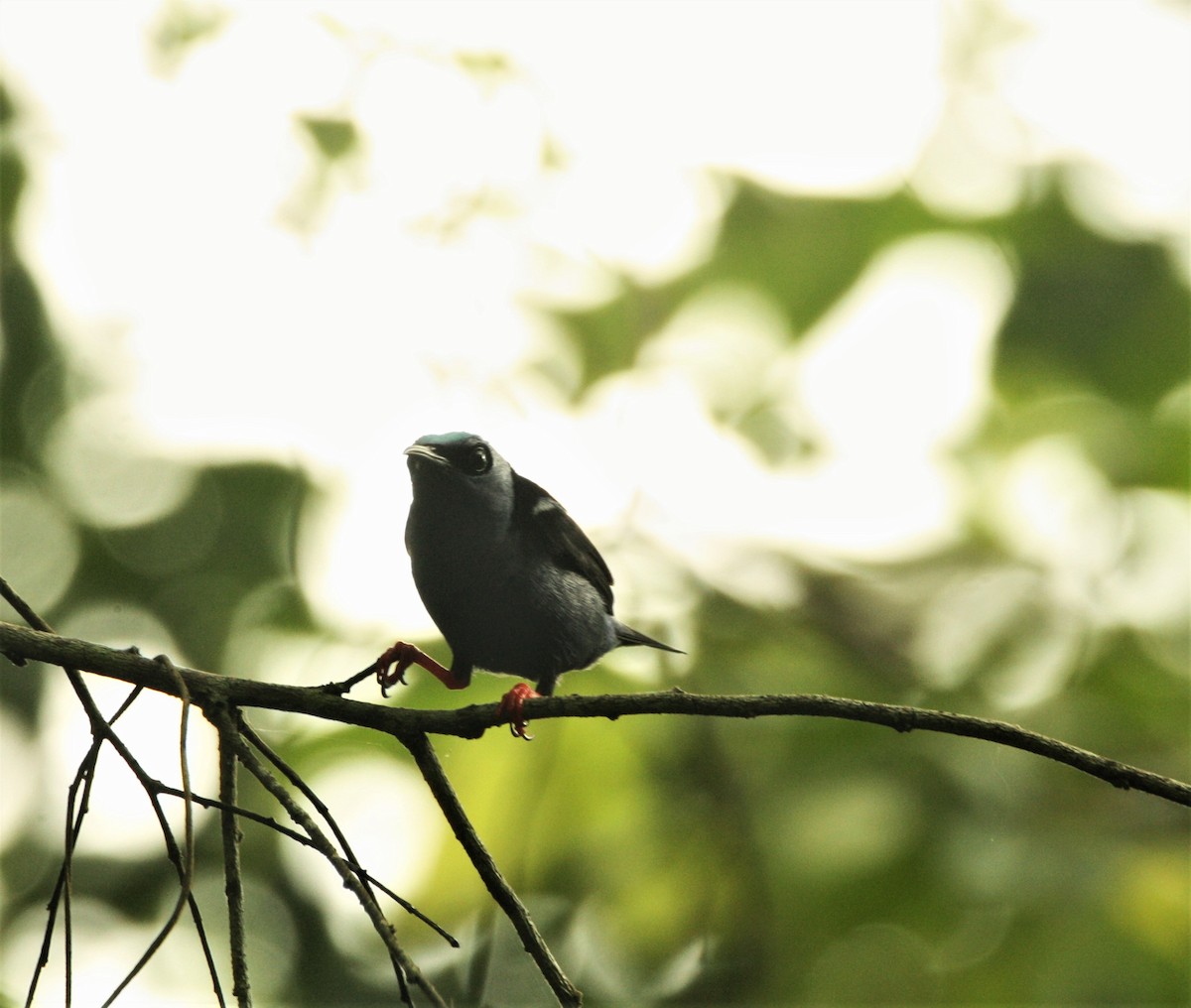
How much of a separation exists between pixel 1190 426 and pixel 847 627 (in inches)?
72.0

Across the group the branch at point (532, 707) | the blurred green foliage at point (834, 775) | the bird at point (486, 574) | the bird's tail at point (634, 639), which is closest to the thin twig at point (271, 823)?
the branch at point (532, 707)

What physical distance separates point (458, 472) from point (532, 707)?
149 cm

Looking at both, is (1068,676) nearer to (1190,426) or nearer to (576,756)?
(1190,426)

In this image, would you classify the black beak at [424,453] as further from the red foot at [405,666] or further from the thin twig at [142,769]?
the thin twig at [142,769]

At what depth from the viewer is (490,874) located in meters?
2.51

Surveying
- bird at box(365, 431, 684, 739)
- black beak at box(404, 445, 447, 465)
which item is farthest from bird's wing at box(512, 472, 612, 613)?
black beak at box(404, 445, 447, 465)

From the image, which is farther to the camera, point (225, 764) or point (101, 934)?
point (101, 934)

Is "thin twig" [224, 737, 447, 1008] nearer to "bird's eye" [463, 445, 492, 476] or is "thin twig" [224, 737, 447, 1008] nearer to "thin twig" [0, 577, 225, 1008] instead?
"thin twig" [0, 577, 225, 1008]

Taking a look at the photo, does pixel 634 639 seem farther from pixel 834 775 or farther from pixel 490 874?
pixel 490 874

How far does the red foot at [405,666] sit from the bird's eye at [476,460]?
619mm

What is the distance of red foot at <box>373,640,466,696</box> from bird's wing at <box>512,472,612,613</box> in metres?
0.53

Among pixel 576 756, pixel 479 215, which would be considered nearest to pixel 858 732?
pixel 576 756

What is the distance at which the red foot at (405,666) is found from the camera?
12.8 ft

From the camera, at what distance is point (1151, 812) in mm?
4637
